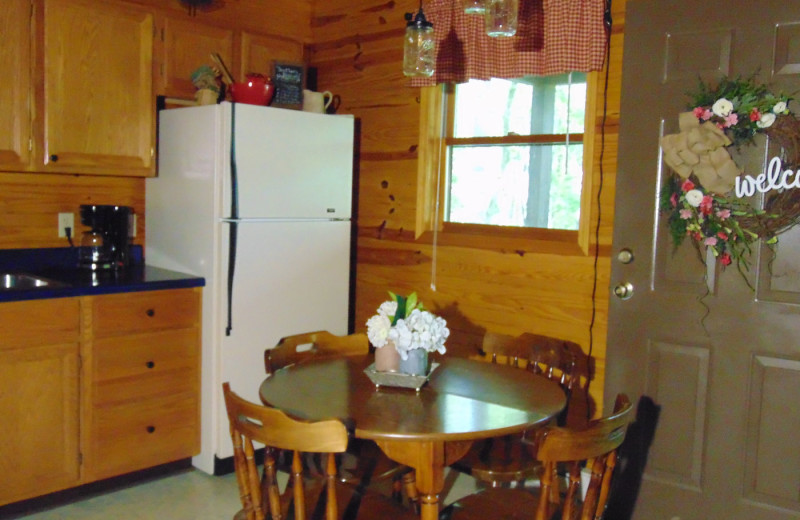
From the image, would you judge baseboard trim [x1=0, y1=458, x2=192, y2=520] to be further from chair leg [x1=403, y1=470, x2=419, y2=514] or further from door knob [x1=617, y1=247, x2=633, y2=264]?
Answer: door knob [x1=617, y1=247, x2=633, y2=264]

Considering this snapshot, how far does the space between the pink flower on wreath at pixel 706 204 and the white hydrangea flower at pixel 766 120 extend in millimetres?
280

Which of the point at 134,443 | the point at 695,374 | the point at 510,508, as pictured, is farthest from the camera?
the point at 134,443

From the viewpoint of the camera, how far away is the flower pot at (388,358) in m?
2.15

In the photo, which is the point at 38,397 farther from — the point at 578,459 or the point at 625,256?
the point at 625,256

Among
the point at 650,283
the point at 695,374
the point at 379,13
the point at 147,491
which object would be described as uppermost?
the point at 379,13

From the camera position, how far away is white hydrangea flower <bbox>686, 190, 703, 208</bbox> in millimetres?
2562

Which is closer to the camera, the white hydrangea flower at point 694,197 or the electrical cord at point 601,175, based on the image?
the white hydrangea flower at point 694,197

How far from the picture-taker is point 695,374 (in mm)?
2686

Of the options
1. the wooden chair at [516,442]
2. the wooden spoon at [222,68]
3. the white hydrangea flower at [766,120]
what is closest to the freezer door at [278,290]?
the wooden spoon at [222,68]

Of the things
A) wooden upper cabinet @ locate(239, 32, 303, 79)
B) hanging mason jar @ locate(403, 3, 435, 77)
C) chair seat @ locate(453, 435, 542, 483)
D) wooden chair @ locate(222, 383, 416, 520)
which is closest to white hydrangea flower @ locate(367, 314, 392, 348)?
wooden chair @ locate(222, 383, 416, 520)

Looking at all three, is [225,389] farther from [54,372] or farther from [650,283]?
[650,283]

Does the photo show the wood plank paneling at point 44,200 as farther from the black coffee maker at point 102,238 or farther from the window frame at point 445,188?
the window frame at point 445,188

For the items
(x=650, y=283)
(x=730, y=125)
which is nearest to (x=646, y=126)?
(x=730, y=125)

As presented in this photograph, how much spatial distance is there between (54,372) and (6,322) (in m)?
0.28
